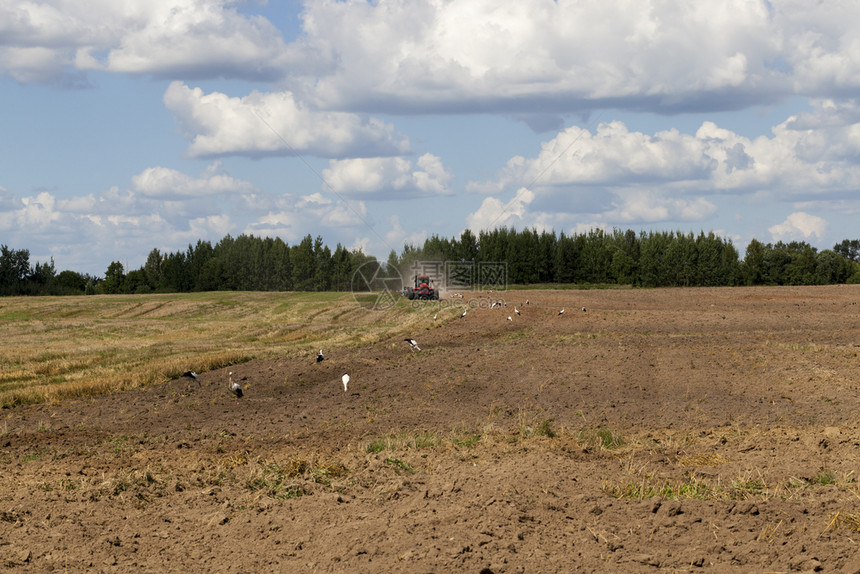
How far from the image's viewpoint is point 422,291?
182 feet

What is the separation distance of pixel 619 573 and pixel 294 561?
295 centimetres

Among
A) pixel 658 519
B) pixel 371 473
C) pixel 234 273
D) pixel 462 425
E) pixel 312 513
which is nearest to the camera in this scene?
pixel 658 519

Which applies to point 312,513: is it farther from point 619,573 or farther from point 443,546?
point 619,573

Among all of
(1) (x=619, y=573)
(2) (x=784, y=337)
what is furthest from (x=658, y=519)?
(2) (x=784, y=337)

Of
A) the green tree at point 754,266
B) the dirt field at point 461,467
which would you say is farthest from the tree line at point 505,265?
the dirt field at point 461,467

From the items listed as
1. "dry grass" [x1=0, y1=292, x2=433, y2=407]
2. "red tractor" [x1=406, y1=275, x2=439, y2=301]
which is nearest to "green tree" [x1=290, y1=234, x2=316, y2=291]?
"dry grass" [x1=0, y1=292, x2=433, y2=407]

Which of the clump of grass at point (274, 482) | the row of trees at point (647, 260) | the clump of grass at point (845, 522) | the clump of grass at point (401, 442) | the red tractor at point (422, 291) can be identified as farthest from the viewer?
the row of trees at point (647, 260)

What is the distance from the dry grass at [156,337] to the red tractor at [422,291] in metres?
3.77

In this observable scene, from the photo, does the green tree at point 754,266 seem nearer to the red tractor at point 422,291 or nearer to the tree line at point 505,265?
the tree line at point 505,265

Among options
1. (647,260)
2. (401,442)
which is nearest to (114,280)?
(647,260)

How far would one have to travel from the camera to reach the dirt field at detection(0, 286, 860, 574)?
7340 mm

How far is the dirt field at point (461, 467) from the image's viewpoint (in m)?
7.34

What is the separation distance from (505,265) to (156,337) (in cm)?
7372

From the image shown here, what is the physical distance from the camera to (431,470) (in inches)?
422
